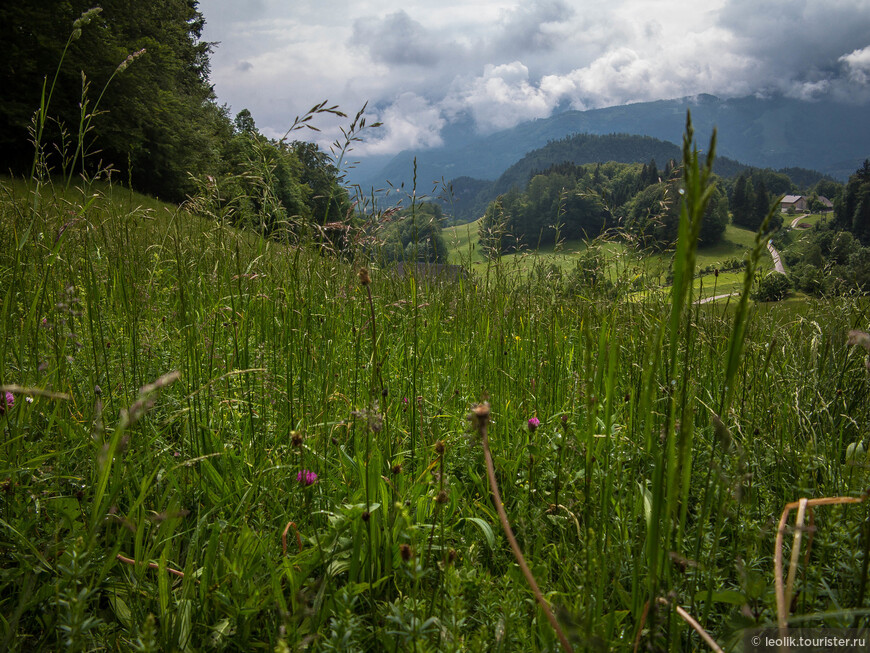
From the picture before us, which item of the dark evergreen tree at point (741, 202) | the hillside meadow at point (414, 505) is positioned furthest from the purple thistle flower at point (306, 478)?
the dark evergreen tree at point (741, 202)

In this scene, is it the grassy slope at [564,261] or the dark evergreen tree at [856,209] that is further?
the dark evergreen tree at [856,209]

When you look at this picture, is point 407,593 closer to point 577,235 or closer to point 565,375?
point 565,375

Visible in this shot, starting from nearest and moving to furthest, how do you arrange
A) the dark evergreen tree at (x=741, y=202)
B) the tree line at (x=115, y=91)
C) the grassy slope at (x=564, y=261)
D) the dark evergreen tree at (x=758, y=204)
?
the grassy slope at (x=564, y=261)
the tree line at (x=115, y=91)
the dark evergreen tree at (x=758, y=204)
the dark evergreen tree at (x=741, y=202)

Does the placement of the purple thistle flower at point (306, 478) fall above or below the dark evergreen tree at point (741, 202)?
A: below

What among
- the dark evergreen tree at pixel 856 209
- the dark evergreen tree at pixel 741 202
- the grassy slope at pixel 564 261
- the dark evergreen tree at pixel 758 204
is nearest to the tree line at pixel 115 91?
the grassy slope at pixel 564 261

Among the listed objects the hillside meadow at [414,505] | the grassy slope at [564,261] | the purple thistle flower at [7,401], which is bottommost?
the hillside meadow at [414,505]

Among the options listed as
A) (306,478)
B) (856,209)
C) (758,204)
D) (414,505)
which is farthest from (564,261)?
(758,204)

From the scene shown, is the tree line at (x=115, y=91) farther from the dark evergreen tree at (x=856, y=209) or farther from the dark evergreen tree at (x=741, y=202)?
the dark evergreen tree at (x=741, y=202)

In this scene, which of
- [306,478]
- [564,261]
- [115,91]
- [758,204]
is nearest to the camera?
[306,478]

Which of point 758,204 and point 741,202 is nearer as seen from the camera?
point 758,204

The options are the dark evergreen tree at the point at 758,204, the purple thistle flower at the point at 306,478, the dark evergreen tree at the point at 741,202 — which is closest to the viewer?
the purple thistle flower at the point at 306,478

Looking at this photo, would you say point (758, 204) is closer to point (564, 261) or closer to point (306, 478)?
point (564, 261)

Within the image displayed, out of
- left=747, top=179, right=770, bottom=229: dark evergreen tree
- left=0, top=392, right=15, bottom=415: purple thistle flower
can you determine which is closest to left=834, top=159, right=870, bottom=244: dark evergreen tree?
left=747, top=179, right=770, bottom=229: dark evergreen tree

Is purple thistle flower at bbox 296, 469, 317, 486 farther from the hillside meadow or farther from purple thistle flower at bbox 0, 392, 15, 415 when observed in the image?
purple thistle flower at bbox 0, 392, 15, 415
